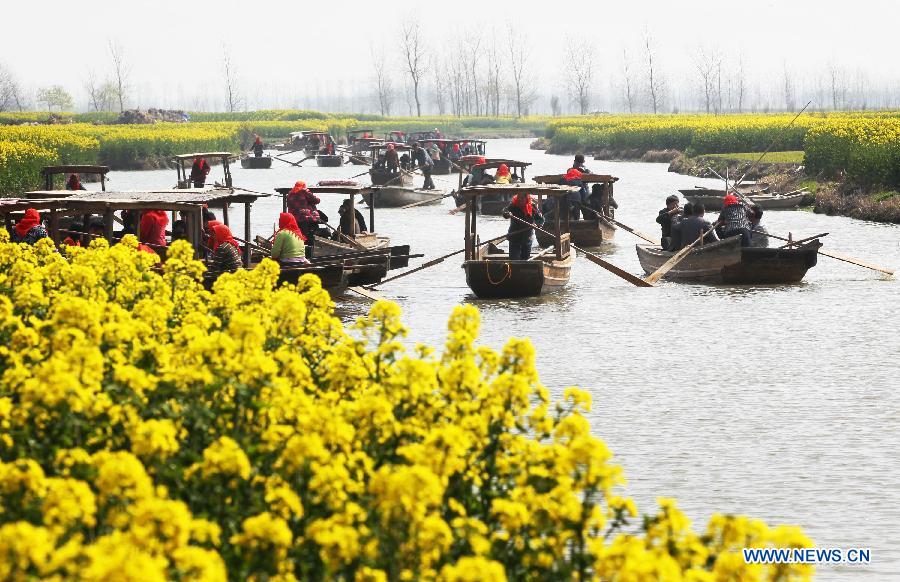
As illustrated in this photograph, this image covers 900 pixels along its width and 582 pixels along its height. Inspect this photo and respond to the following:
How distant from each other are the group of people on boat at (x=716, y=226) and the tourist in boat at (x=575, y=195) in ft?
16.2

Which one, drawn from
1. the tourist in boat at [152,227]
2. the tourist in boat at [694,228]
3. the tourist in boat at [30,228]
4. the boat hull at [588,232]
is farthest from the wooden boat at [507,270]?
the boat hull at [588,232]

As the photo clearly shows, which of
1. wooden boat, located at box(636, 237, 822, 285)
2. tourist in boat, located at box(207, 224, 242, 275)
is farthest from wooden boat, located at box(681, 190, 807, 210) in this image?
tourist in boat, located at box(207, 224, 242, 275)

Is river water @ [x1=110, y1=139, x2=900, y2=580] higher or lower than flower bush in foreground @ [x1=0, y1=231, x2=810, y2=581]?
lower

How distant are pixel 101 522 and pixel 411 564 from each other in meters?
1.39

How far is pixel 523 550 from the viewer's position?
6.40 m

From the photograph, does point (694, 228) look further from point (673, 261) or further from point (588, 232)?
point (588, 232)

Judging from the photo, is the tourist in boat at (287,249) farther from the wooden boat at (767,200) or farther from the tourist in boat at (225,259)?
the wooden boat at (767,200)

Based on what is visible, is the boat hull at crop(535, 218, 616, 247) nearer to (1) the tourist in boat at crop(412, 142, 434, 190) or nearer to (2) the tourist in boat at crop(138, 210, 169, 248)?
(2) the tourist in boat at crop(138, 210, 169, 248)

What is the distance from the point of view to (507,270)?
75.6ft

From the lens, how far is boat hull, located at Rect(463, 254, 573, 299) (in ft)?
75.5

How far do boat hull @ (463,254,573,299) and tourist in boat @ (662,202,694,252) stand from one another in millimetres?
3824

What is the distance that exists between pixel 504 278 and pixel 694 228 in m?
4.73

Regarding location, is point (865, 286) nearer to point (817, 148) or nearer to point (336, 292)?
point (336, 292)

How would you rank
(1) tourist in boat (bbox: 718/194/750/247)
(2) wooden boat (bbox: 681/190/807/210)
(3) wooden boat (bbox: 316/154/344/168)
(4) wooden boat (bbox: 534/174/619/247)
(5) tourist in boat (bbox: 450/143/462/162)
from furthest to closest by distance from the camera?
(3) wooden boat (bbox: 316/154/344/168), (5) tourist in boat (bbox: 450/143/462/162), (2) wooden boat (bbox: 681/190/807/210), (4) wooden boat (bbox: 534/174/619/247), (1) tourist in boat (bbox: 718/194/750/247)
